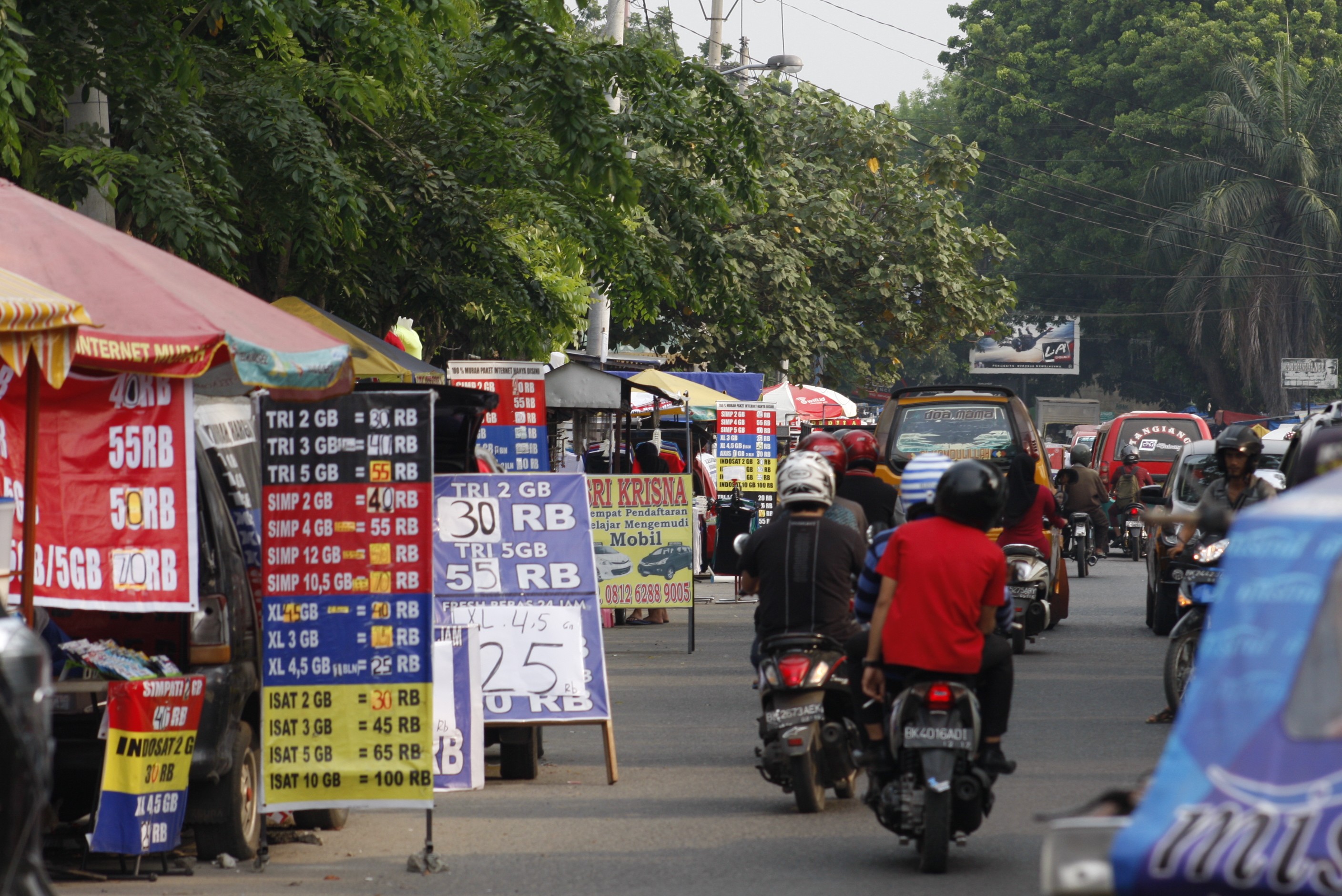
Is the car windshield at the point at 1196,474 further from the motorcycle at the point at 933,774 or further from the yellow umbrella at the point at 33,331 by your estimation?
the yellow umbrella at the point at 33,331

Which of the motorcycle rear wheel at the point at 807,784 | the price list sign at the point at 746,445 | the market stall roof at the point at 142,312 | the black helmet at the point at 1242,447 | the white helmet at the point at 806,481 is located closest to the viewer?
the market stall roof at the point at 142,312

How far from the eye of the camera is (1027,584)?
1452 centimetres

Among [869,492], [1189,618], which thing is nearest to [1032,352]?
[869,492]

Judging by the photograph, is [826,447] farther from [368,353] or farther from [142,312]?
[142,312]

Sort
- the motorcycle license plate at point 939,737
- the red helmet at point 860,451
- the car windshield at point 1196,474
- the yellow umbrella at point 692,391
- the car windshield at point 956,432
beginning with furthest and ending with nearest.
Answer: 1. the yellow umbrella at point 692,391
2. the car windshield at point 1196,474
3. the car windshield at point 956,432
4. the red helmet at point 860,451
5. the motorcycle license plate at point 939,737

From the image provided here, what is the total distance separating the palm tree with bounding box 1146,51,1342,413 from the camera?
55719mm

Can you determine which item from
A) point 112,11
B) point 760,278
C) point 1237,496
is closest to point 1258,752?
point 1237,496

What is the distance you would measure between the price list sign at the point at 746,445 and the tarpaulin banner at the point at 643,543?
7.65 meters

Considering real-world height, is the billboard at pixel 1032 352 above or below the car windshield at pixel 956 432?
above

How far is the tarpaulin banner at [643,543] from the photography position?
15883 mm

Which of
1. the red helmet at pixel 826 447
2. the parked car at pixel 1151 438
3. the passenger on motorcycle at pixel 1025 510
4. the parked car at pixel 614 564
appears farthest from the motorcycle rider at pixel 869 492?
the parked car at pixel 1151 438

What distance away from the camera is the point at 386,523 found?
7.40 meters

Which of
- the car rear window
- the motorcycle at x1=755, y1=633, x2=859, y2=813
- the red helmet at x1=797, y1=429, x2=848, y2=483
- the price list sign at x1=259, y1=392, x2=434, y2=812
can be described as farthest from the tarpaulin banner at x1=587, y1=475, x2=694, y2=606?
the car rear window

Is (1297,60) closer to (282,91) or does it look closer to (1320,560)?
(282,91)
